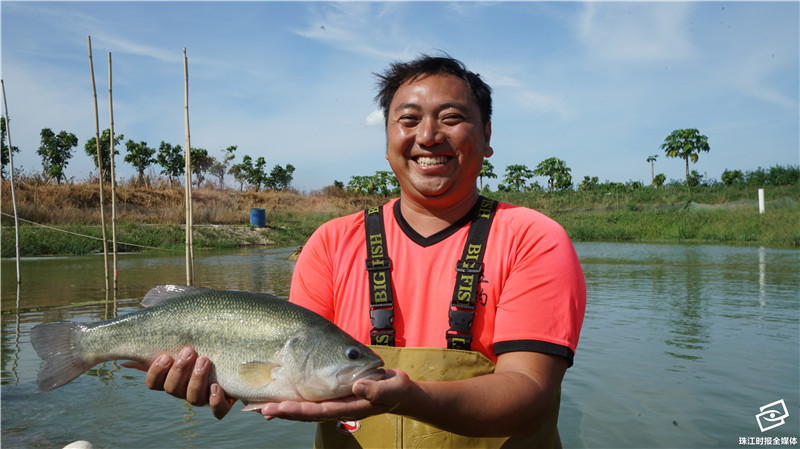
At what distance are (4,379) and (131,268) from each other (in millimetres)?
15140

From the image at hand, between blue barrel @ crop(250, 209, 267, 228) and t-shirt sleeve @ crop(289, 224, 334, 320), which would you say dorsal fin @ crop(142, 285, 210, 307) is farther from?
blue barrel @ crop(250, 209, 267, 228)

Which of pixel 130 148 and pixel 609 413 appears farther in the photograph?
pixel 130 148

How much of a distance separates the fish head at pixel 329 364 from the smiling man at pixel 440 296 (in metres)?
0.05

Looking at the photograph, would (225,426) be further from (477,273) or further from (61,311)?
(61,311)

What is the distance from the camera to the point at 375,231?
2715mm

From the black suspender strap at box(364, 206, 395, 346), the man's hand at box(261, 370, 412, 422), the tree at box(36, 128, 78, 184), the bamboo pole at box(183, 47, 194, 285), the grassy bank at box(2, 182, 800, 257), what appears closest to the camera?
the man's hand at box(261, 370, 412, 422)

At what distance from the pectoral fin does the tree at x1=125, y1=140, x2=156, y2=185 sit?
65.9 metres

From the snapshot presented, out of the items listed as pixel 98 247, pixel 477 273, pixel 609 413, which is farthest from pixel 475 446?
pixel 98 247

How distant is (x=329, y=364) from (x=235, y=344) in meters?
0.48

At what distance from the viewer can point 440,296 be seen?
8.18 ft
